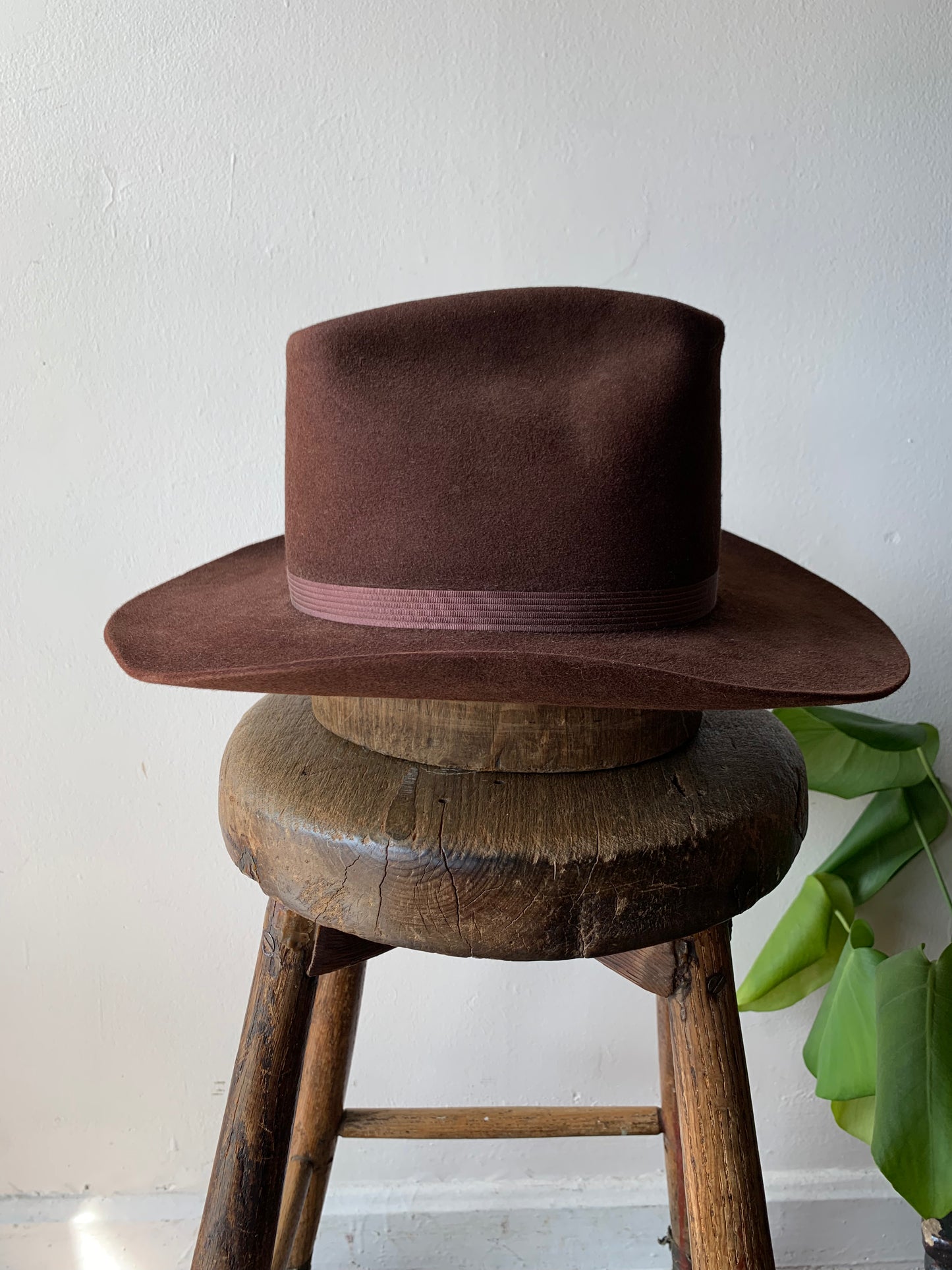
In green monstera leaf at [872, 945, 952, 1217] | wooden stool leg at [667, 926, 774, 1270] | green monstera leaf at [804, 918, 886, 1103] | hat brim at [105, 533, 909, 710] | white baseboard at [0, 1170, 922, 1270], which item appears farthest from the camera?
white baseboard at [0, 1170, 922, 1270]

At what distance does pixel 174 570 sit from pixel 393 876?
23.6 inches

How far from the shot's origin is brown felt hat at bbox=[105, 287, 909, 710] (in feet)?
1.81

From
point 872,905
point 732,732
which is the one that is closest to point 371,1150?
point 872,905

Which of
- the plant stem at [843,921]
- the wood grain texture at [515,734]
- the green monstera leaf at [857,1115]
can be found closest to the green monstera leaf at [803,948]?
the plant stem at [843,921]

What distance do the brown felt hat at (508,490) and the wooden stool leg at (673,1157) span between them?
1.51 feet

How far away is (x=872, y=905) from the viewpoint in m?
1.14

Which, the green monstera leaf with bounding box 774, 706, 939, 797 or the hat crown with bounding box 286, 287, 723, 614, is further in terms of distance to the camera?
the green monstera leaf with bounding box 774, 706, 939, 797

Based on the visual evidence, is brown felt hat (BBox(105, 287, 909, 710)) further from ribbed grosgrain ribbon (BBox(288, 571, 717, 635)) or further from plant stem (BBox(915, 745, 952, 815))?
plant stem (BBox(915, 745, 952, 815))

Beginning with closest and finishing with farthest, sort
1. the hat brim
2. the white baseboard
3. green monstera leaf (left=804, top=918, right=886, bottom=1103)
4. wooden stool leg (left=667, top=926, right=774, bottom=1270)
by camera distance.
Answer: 1. the hat brim
2. wooden stool leg (left=667, top=926, right=774, bottom=1270)
3. green monstera leaf (left=804, top=918, right=886, bottom=1103)
4. the white baseboard

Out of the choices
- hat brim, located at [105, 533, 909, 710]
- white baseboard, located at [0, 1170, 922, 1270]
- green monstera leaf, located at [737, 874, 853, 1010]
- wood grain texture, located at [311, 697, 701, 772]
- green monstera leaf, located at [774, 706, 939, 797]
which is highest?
hat brim, located at [105, 533, 909, 710]

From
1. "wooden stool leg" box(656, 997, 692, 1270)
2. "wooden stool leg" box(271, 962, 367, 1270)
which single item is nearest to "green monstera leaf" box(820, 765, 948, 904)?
"wooden stool leg" box(656, 997, 692, 1270)

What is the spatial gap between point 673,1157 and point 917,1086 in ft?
0.87

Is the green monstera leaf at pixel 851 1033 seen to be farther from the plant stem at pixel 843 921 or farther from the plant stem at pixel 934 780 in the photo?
the plant stem at pixel 934 780

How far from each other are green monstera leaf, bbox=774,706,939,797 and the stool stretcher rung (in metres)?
0.35
